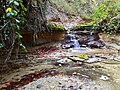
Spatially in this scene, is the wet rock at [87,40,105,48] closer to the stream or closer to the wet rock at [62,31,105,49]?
the wet rock at [62,31,105,49]

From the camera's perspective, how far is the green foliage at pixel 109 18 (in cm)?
905

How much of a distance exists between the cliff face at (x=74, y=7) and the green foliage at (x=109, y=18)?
2.58 metres

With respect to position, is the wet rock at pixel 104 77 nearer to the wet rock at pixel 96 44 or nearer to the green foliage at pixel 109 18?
the wet rock at pixel 96 44

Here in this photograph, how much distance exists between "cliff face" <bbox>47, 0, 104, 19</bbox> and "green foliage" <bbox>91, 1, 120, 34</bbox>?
2576 millimetres

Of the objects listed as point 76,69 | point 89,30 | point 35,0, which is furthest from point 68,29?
point 76,69

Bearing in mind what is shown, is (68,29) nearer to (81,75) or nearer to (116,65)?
Result: (116,65)

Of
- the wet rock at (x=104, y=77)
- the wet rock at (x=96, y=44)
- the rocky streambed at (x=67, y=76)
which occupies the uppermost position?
the wet rock at (x=96, y=44)

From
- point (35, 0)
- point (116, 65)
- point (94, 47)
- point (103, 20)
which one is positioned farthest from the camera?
point (103, 20)

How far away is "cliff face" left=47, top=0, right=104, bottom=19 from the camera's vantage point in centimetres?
1206

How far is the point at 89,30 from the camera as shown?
10.0 meters

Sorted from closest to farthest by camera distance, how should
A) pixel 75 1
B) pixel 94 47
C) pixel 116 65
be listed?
pixel 116 65 < pixel 94 47 < pixel 75 1

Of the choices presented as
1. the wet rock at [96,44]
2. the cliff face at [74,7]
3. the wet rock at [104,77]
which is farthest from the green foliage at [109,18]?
the wet rock at [104,77]

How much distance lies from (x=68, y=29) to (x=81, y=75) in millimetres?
5854

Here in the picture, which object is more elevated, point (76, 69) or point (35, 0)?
point (35, 0)
